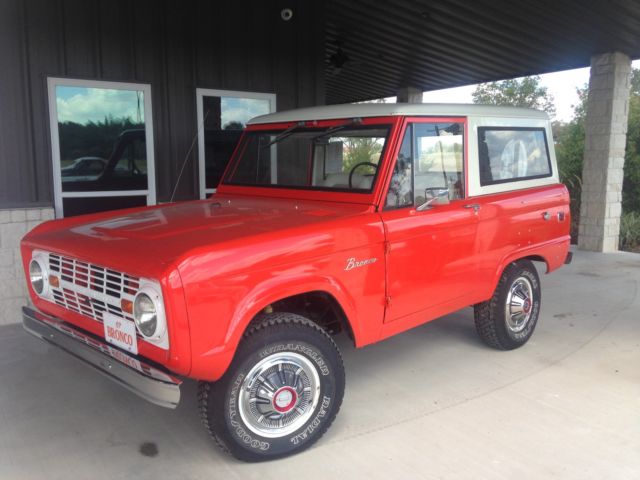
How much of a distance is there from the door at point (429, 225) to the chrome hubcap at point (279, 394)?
72 centimetres

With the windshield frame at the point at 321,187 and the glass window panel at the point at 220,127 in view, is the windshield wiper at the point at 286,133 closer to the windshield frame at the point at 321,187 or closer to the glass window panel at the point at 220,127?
the windshield frame at the point at 321,187

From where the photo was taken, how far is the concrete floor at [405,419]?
3029mm

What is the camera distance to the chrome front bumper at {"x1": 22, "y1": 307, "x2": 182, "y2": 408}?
262 cm

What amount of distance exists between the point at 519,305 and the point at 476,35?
5.87 m

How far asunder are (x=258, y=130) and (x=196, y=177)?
2.70 meters

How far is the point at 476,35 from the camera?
9.03 m

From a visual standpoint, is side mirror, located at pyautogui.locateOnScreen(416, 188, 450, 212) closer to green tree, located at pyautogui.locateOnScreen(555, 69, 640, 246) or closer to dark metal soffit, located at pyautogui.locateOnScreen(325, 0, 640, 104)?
dark metal soffit, located at pyautogui.locateOnScreen(325, 0, 640, 104)

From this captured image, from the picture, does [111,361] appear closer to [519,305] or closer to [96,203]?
[519,305]

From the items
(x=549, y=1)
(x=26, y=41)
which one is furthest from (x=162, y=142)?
(x=549, y=1)

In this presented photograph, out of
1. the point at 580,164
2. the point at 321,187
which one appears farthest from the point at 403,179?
the point at 580,164

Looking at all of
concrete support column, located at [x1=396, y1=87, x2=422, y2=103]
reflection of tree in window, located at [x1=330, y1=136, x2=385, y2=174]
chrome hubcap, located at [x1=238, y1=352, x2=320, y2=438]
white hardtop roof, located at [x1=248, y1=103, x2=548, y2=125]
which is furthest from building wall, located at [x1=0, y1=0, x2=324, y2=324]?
concrete support column, located at [x1=396, y1=87, x2=422, y2=103]

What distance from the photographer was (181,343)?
2562 millimetres

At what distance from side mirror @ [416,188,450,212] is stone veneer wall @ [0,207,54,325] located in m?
4.05

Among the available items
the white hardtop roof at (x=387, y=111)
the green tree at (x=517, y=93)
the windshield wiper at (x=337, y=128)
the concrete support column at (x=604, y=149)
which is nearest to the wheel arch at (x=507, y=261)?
the white hardtop roof at (x=387, y=111)
